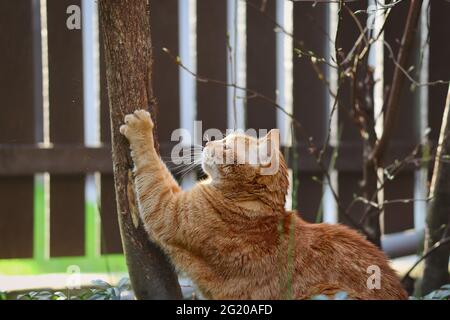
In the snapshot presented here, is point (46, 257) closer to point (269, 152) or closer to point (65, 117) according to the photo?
point (65, 117)

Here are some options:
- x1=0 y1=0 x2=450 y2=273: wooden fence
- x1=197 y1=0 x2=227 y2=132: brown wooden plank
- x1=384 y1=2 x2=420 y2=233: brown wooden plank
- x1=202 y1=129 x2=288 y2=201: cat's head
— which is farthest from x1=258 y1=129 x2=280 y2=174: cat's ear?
x1=384 y1=2 x2=420 y2=233: brown wooden plank

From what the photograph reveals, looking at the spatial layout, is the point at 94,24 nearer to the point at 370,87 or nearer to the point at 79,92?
the point at 79,92

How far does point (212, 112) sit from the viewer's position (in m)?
3.33

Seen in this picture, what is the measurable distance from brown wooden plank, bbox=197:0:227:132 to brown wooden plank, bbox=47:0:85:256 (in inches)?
21.9

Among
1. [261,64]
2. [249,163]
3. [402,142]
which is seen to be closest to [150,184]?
[249,163]

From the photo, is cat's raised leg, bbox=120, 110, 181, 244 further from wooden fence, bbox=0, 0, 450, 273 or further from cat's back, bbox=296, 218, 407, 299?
wooden fence, bbox=0, 0, 450, 273

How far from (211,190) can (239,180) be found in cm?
10

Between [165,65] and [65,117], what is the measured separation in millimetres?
517

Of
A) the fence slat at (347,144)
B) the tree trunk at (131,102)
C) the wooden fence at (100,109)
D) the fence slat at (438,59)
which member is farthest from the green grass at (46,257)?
the fence slat at (438,59)

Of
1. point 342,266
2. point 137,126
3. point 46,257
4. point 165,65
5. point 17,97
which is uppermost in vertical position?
point 165,65

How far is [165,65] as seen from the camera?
3.27 meters

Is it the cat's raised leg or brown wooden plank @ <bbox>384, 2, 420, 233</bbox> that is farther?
brown wooden plank @ <bbox>384, 2, 420, 233</bbox>

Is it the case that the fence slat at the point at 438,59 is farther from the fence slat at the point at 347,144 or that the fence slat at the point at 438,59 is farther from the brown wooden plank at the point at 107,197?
the brown wooden plank at the point at 107,197

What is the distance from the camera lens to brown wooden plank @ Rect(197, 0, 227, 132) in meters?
3.30
